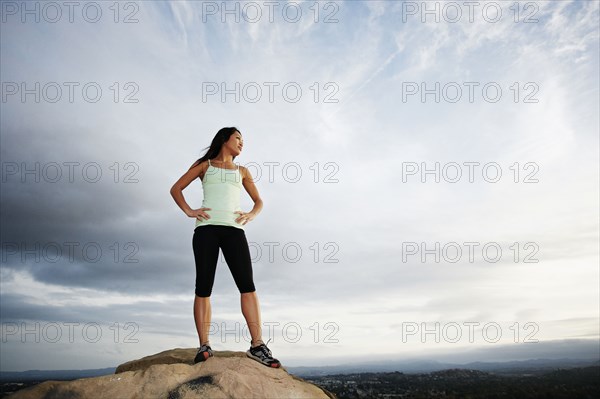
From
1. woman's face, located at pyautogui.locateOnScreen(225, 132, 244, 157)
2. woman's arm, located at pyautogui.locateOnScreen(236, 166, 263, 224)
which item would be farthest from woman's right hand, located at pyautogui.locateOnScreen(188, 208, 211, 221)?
woman's face, located at pyautogui.locateOnScreen(225, 132, 244, 157)

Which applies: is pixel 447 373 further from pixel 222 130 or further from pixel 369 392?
pixel 222 130

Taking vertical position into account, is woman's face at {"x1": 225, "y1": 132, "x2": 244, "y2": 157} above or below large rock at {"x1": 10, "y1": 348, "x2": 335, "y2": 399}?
above

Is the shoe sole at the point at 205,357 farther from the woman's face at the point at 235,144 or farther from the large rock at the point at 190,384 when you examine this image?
the woman's face at the point at 235,144

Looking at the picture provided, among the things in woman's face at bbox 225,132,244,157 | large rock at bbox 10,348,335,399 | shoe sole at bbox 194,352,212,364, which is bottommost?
large rock at bbox 10,348,335,399

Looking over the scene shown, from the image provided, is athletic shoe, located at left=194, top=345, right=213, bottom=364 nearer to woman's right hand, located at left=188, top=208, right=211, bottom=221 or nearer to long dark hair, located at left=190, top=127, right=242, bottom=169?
→ woman's right hand, located at left=188, top=208, right=211, bottom=221

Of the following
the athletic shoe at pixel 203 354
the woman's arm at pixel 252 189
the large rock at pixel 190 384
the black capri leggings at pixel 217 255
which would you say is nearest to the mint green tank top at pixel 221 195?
the black capri leggings at pixel 217 255

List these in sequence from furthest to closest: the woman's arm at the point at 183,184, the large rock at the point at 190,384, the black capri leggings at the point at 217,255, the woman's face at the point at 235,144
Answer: the woman's face at the point at 235,144 → the woman's arm at the point at 183,184 → the black capri leggings at the point at 217,255 → the large rock at the point at 190,384

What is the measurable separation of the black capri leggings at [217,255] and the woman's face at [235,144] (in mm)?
1452

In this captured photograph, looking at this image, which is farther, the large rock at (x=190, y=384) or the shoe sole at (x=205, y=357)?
the shoe sole at (x=205, y=357)

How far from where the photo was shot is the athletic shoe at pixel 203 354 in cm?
710

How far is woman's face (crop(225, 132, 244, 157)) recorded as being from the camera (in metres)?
7.96

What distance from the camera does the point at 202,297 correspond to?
732 centimetres

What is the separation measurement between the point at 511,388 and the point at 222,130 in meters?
90.3

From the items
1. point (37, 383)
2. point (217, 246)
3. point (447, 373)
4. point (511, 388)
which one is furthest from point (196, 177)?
→ point (447, 373)
